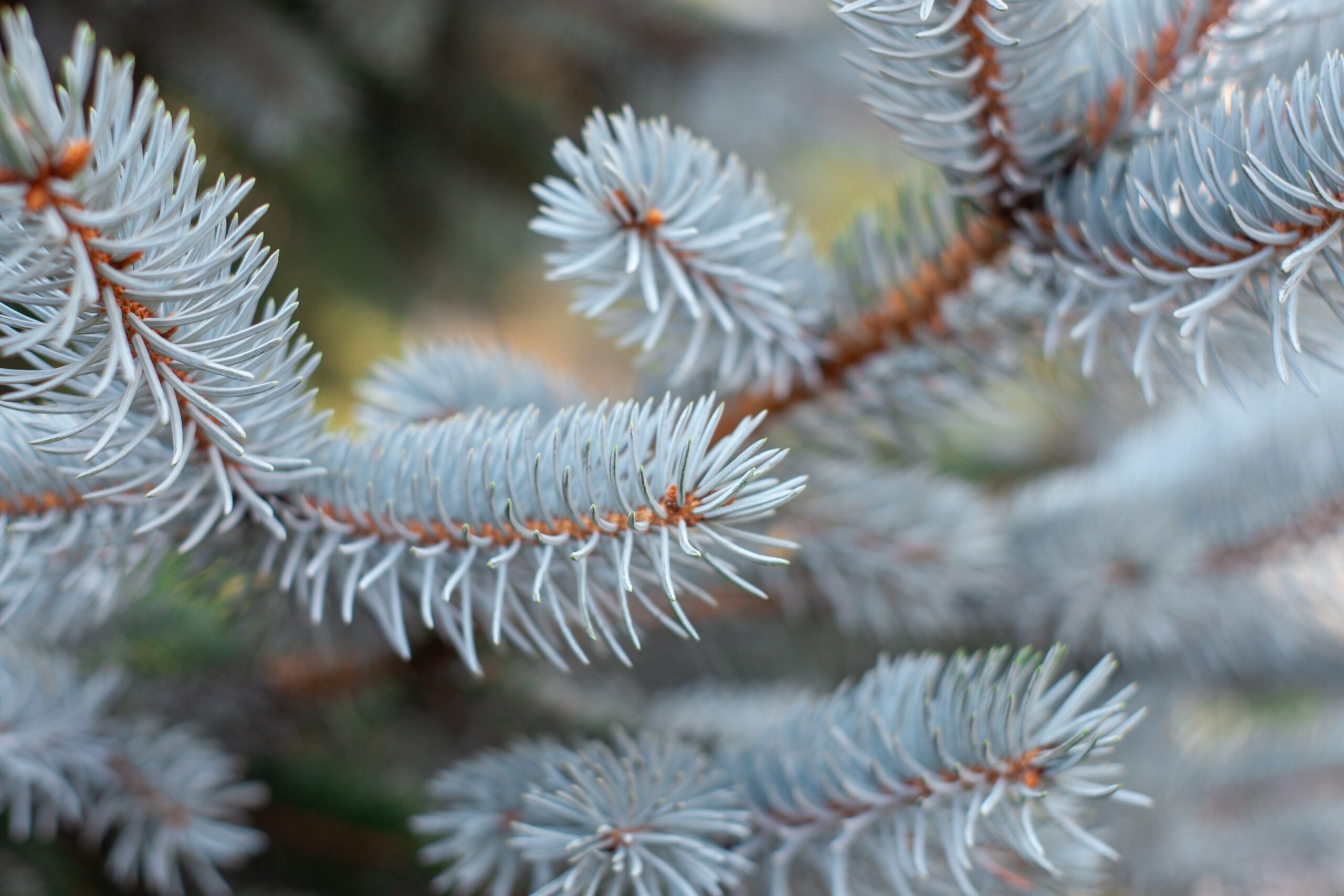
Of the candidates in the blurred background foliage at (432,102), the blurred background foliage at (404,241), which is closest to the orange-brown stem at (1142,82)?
the blurred background foliage at (404,241)

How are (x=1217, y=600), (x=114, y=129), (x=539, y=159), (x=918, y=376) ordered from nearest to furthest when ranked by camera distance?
(x=114, y=129)
(x=918, y=376)
(x=1217, y=600)
(x=539, y=159)

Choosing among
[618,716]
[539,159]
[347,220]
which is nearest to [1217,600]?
[618,716]

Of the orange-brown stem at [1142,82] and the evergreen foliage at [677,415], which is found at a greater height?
the orange-brown stem at [1142,82]

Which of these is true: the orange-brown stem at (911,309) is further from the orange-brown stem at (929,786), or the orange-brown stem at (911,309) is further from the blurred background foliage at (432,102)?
the blurred background foliage at (432,102)

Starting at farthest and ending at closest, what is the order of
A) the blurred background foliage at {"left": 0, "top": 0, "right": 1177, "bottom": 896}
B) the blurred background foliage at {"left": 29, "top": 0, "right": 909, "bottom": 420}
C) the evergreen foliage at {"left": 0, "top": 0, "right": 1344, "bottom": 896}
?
the blurred background foliage at {"left": 29, "top": 0, "right": 909, "bottom": 420} → the blurred background foliage at {"left": 0, "top": 0, "right": 1177, "bottom": 896} → the evergreen foliage at {"left": 0, "top": 0, "right": 1344, "bottom": 896}

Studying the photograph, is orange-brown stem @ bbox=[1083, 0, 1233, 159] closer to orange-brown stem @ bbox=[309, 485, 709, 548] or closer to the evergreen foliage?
the evergreen foliage

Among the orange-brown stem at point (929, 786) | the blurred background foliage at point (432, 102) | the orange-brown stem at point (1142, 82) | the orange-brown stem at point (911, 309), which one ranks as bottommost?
the orange-brown stem at point (929, 786)

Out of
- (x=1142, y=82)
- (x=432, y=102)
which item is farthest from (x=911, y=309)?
(x=432, y=102)

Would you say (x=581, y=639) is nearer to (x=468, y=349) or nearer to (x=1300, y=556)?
(x=468, y=349)

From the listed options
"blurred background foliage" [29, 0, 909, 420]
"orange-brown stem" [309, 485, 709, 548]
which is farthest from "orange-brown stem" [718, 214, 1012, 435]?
"blurred background foliage" [29, 0, 909, 420]

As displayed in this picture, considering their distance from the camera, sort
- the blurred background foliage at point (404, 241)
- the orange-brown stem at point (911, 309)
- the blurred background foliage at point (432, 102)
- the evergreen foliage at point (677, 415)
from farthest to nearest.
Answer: the blurred background foliage at point (432, 102)
the blurred background foliage at point (404, 241)
the orange-brown stem at point (911, 309)
the evergreen foliage at point (677, 415)

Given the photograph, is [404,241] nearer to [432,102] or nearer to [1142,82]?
[432,102]
